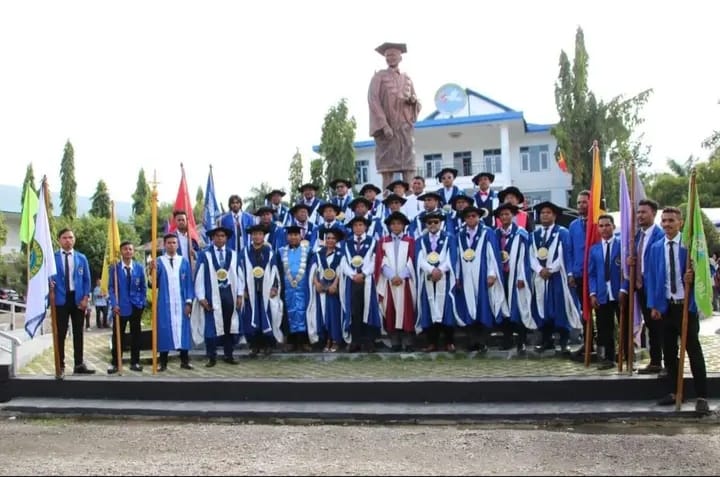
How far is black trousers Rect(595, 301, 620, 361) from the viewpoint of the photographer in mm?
8008

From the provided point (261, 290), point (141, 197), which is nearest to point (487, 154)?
point (261, 290)

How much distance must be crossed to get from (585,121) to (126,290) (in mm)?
26821

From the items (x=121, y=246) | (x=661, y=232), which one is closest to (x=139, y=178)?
(x=121, y=246)

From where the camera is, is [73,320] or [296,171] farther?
[296,171]

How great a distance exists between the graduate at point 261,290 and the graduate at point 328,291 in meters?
0.50

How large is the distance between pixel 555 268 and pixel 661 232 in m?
1.62

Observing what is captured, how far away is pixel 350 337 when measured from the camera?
938cm

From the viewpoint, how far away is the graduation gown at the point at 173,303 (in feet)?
29.1

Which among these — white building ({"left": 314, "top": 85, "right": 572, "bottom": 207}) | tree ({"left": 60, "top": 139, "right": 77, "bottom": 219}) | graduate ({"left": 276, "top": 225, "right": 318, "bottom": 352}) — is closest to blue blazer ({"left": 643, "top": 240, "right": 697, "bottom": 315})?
graduate ({"left": 276, "top": 225, "right": 318, "bottom": 352})

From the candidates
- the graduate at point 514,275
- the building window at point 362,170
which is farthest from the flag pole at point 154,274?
the building window at point 362,170

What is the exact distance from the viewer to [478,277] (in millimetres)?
8914

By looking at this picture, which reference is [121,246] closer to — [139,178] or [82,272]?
[82,272]

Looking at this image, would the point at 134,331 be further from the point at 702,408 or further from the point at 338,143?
the point at 338,143

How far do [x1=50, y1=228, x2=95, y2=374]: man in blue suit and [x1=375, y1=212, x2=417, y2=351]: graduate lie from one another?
12.4 ft
